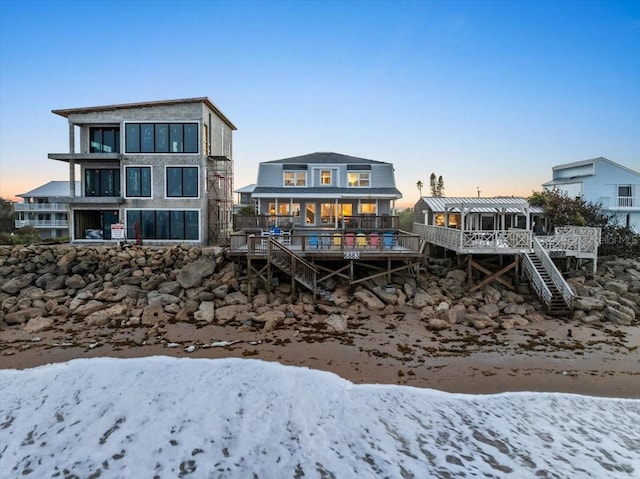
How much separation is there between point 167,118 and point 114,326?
46.5 ft

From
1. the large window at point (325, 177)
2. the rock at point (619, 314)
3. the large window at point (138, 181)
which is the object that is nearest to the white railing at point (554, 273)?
the rock at point (619, 314)

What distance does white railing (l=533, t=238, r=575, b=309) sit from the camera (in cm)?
1511

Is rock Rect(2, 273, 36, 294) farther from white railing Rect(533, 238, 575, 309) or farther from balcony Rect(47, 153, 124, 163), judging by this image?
white railing Rect(533, 238, 575, 309)

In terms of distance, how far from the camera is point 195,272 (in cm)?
1767

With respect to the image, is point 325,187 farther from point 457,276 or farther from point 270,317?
point 270,317

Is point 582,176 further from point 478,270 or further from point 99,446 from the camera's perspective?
point 99,446

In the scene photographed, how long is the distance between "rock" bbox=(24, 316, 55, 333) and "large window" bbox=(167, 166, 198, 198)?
10456 mm

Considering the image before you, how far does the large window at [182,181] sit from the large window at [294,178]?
6022mm

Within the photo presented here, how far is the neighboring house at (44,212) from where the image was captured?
1613 inches

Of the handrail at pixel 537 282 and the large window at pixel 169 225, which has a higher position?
the large window at pixel 169 225

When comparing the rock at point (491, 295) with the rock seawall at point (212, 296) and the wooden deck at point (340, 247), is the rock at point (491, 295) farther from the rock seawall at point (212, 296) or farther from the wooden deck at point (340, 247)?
the wooden deck at point (340, 247)

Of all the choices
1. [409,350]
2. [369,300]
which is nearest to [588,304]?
[409,350]

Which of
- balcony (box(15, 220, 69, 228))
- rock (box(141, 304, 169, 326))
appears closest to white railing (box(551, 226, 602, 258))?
rock (box(141, 304, 169, 326))

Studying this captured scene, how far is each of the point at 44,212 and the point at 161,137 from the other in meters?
32.3
